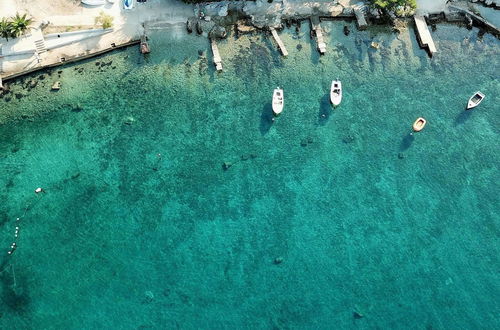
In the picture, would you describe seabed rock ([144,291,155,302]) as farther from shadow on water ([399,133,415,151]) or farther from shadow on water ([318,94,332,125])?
shadow on water ([399,133,415,151])

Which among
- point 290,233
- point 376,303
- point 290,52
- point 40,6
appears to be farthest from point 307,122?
point 40,6

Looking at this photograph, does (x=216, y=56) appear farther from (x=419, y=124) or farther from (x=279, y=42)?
(x=419, y=124)

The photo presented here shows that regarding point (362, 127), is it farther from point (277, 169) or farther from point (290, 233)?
point (290, 233)

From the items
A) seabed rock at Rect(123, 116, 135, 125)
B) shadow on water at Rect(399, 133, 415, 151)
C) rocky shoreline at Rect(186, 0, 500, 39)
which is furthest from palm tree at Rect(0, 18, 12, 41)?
shadow on water at Rect(399, 133, 415, 151)

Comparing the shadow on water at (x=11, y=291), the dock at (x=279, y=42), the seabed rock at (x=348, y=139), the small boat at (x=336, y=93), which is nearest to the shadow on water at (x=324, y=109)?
the small boat at (x=336, y=93)

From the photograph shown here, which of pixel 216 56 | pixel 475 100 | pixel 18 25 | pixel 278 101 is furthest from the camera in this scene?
pixel 475 100

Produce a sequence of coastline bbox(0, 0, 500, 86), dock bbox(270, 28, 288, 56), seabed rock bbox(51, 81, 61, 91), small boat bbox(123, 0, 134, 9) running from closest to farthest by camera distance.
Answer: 1. seabed rock bbox(51, 81, 61, 91)
2. coastline bbox(0, 0, 500, 86)
3. small boat bbox(123, 0, 134, 9)
4. dock bbox(270, 28, 288, 56)

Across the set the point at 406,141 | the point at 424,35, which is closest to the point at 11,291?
the point at 406,141
